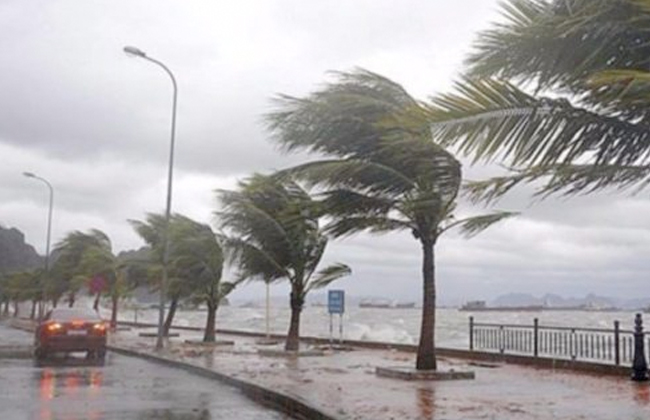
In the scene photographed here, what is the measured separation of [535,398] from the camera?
14.6 metres

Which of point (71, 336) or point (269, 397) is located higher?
point (71, 336)

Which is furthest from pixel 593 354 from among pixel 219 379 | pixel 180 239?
pixel 180 239

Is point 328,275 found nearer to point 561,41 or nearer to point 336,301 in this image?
point 336,301

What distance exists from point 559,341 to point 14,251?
165187 millimetres

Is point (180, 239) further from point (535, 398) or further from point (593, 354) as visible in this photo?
point (535, 398)

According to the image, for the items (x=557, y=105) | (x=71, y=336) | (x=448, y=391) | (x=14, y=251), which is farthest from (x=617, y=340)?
(x=14, y=251)

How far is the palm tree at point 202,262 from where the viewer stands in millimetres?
33312

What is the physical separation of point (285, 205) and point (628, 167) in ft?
60.2

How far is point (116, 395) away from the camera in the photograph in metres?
15.5

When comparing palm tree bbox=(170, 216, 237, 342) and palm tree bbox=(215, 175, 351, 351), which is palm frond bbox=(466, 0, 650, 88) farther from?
palm tree bbox=(170, 216, 237, 342)

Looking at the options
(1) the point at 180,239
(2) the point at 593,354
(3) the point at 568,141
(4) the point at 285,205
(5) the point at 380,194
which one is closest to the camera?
(3) the point at 568,141

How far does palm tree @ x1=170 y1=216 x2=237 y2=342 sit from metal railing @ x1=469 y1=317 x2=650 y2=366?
32.3 feet

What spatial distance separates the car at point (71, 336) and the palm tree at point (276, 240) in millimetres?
5021

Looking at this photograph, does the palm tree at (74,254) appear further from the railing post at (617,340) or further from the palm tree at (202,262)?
the railing post at (617,340)
